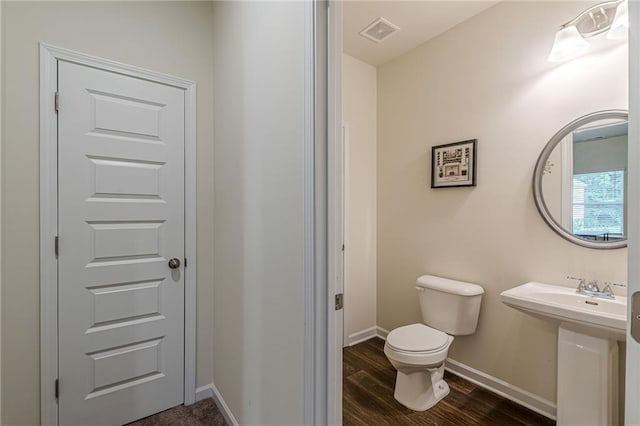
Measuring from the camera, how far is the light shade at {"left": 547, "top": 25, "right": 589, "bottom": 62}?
156cm

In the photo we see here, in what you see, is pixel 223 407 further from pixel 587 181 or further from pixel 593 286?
pixel 587 181

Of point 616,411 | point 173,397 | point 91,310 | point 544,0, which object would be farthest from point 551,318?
point 91,310

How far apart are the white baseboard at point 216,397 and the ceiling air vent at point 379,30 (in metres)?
2.79

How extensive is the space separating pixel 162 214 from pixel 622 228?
2.56m

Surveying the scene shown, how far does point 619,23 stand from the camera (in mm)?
1399

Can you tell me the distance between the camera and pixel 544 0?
69.2 inches

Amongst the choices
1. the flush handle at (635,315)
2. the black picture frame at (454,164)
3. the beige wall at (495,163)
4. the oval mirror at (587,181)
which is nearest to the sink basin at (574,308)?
the beige wall at (495,163)

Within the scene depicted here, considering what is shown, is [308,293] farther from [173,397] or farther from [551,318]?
[173,397]

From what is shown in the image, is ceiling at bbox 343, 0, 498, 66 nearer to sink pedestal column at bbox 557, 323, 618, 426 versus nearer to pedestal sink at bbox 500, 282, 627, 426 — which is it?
pedestal sink at bbox 500, 282, 627, 426

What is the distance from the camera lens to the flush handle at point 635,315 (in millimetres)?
530

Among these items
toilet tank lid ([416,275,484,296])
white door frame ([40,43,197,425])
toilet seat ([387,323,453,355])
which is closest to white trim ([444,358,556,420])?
toilet seat ([387,323,453,355])

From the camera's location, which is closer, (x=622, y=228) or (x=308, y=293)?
(x=308, y=293)

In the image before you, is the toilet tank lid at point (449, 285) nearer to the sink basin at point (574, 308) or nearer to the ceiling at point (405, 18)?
the sink basin at point (574, 308)

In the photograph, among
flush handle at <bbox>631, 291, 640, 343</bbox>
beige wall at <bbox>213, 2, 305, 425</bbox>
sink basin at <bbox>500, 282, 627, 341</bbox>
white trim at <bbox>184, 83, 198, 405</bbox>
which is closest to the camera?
flush handle at <bbox>631, 291, 640, 343</bbox>
